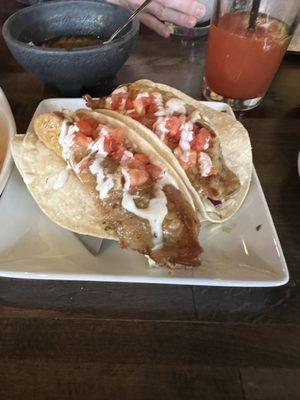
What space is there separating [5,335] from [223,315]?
522 millimetres

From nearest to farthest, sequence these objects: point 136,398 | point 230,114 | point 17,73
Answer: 1. point 136,398
2. point 230,114
3. point 17,73

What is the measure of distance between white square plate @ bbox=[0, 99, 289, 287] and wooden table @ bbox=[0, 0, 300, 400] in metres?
0.06

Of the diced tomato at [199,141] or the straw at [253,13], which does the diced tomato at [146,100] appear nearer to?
the diced tomato at [199,141]

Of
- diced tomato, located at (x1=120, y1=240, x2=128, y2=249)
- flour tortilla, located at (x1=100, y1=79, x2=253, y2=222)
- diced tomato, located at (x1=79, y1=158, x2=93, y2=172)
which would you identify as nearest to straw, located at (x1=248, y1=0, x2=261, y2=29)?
flour tortilla, located at (x1=100, y1=79, x2=253, y2=222)

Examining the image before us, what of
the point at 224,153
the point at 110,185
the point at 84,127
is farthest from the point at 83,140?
the point at 224,153

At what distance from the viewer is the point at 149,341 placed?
933 mm

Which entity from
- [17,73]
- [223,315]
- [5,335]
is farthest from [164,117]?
[17,73]

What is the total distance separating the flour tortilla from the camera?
119 centimetres

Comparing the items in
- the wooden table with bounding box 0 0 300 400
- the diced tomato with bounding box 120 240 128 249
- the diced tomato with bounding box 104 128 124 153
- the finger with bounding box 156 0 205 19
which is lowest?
the wooden table with bounding box 0 0 300 400

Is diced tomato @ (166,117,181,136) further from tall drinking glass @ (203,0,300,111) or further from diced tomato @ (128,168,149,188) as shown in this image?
tall drinking glass @ (203,0,300,111)

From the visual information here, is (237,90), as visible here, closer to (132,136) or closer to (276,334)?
(132,136)

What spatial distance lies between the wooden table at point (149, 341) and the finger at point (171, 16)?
1.37 m

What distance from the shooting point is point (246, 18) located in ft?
5.14

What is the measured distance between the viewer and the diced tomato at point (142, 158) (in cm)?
116
